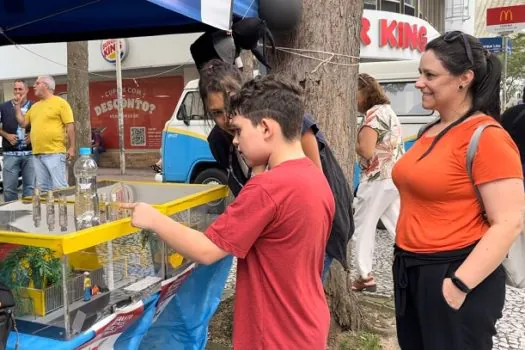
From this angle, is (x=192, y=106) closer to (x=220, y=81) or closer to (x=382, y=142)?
(x=382, y=142)

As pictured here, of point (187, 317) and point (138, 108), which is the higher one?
point (138, 108)

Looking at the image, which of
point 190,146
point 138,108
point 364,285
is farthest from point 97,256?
point 138,108

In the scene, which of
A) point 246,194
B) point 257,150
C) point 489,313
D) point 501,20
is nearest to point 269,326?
point 246,194

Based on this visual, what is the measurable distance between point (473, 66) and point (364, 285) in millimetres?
2763

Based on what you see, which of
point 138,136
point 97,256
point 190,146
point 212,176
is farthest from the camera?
point 138,136

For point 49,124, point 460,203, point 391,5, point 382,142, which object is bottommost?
point 460,203

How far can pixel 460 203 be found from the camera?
6.33 feet

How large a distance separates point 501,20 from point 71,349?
8.72 metres

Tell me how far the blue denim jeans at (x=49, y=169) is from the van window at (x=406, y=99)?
4263 mm

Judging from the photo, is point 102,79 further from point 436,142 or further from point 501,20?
point 436,142

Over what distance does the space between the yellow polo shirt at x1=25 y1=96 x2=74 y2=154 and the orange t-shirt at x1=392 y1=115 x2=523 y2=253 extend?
5.34 metres

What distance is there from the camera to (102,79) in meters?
16.5

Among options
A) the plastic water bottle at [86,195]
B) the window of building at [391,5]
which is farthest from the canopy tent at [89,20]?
the window of building at [391,5]

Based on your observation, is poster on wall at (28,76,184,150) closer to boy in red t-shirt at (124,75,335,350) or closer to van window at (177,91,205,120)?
van window at (177,91,205,120)
